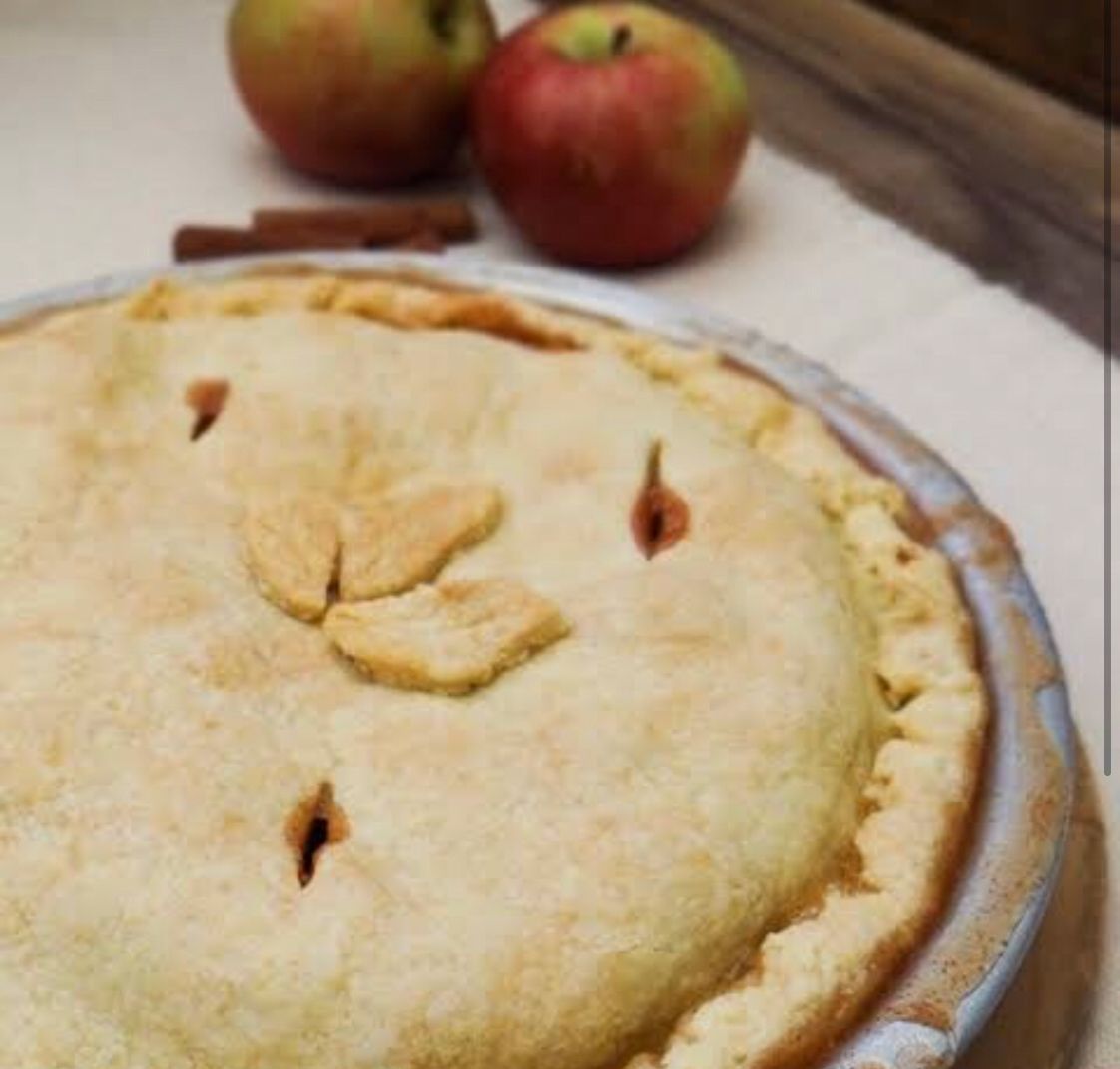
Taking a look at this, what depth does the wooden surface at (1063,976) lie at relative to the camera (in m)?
1.24

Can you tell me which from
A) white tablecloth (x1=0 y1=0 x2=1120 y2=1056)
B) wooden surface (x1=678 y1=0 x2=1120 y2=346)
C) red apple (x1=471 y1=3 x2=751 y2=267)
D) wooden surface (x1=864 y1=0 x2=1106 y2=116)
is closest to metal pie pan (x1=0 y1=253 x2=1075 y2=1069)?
white tablecloth (x1=0 y1=0 x2=1120 y2=1056)

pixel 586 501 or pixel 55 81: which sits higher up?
pixel 586 501

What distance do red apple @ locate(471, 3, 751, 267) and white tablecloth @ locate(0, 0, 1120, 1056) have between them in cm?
10

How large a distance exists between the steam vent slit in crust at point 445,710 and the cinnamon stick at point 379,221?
603mm

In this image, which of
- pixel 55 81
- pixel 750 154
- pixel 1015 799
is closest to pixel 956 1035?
pixel 1015 799

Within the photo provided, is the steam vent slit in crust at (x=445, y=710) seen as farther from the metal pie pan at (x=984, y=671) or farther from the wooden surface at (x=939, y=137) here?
the wooden surface at (x=939, y=137)

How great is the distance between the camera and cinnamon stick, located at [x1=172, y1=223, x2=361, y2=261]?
6.95ft

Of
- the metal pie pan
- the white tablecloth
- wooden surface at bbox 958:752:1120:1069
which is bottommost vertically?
the white tablecloth

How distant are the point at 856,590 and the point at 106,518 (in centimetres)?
59

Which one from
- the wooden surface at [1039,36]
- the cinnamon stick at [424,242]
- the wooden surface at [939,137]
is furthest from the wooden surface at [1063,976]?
the wooden surface at [1039,36]

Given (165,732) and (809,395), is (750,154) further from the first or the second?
(165,732)

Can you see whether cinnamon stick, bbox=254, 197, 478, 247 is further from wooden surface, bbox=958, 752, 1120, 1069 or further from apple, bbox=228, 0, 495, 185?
wooden surface, bbox=958, 752, 1120, 1069

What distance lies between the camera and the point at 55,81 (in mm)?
2570

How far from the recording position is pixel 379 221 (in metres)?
2.19
